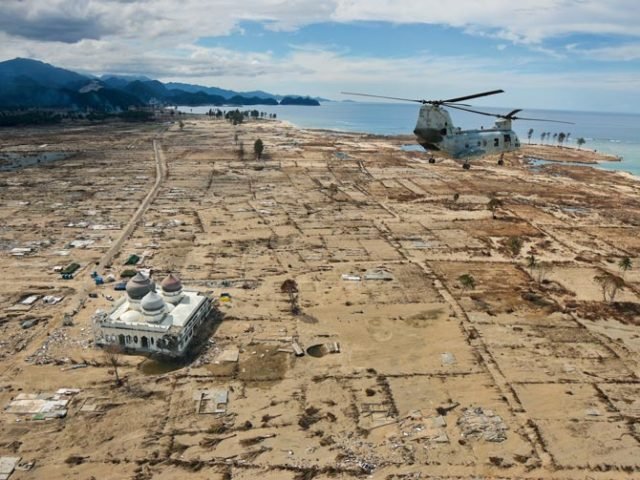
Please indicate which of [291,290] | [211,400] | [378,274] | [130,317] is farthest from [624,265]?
[130,317]

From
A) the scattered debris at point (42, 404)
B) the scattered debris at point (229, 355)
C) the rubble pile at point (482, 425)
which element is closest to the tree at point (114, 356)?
the scattered debris at point (42, 404)

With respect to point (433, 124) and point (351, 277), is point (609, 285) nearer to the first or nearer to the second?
point (433, 124)

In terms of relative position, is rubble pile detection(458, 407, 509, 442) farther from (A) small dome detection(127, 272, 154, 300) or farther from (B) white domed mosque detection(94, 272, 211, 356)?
(A) small dome detection(127, 272, 154, 300)

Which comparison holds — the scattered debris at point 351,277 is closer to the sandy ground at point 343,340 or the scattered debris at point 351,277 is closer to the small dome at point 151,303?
the sandy ground at point 343,340

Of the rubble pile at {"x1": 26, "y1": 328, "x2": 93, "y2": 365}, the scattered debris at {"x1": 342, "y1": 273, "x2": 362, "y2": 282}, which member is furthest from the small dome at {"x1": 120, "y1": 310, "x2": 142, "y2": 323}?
the scattered debris at {"x1": 342, "y1": 273, "x2": 362, "y2": 282}

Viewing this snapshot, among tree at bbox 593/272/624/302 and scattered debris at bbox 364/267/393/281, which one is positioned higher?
tree at bbox 593/272/624/302

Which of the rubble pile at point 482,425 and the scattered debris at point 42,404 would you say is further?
the scattered debris at point 42,404

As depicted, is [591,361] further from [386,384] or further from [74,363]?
[74,363]
